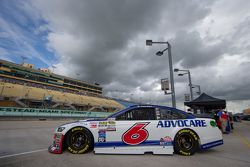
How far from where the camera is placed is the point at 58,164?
10.2 feet

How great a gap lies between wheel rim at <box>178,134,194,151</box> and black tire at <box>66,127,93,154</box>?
252 cm

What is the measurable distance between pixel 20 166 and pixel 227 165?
14.3 ft

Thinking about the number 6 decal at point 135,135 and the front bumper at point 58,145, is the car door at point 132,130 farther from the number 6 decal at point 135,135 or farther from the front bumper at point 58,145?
the front bumper at point 58,145

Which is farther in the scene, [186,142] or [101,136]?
[186,142]

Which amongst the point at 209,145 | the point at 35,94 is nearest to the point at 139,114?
the point at 209,145

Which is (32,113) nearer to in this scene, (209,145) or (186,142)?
(186,142)

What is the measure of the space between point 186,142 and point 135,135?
149 cm

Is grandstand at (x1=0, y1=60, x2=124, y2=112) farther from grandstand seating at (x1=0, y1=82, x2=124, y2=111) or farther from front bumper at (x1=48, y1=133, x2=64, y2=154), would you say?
front bumper at (x1=48, y1=133, x2=64, y2=154)

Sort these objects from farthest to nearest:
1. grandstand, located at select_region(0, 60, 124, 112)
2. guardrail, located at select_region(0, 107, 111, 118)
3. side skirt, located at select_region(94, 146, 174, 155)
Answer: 1. grandstand, located at select_region(0, 60, 124, 112)
2. guardrail, located at select_region(0, 107, 111, 118)
3. side skirt, located at select_region(94, 146, 174, 155)

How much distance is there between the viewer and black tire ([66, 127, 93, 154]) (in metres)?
3.96

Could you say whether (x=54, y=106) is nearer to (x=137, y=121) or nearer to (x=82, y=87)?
(x=137, y=121)

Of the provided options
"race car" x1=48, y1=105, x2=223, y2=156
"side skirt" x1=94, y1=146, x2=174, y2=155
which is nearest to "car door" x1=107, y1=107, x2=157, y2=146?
"race car" x1=48, y1=105, x2=223, y2=156

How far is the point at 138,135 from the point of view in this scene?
3.94 meters

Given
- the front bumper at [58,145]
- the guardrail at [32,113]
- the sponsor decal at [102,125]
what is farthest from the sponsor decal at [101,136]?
the guardrail at [32,113]
